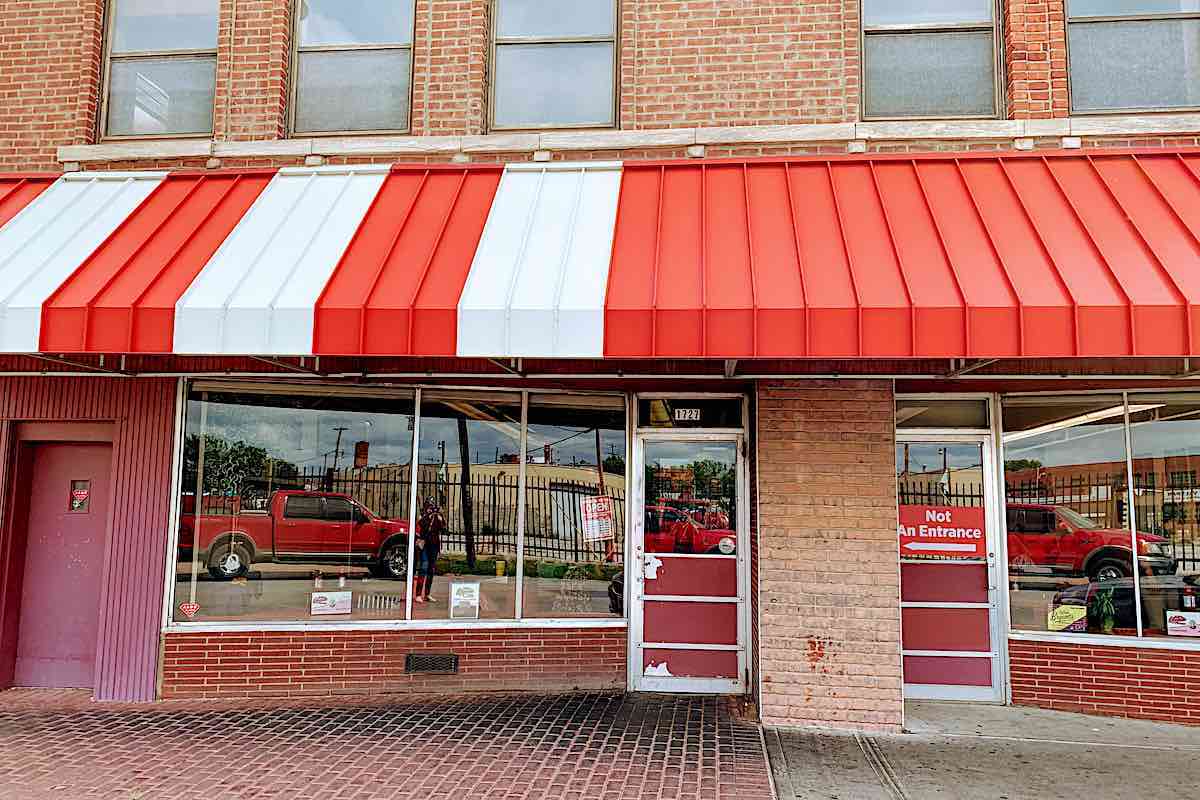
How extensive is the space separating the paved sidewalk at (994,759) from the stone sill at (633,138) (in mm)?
5048

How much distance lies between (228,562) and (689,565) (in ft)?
14.1

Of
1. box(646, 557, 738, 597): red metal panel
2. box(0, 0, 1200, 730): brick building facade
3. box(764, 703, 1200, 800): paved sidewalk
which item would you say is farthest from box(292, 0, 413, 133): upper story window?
box(764, 703, 1200, 800): paved sidewalk

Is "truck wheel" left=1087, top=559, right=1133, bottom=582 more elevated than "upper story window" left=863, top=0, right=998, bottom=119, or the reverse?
"upper story window" left=863, top=0, right=998, bottom=119

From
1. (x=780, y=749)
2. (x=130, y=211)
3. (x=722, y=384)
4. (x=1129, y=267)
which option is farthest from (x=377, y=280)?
(x=1129, y=267)

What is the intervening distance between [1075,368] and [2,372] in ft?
31.6

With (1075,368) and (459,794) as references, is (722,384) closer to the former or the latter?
(1075,368)

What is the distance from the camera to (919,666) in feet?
24.2

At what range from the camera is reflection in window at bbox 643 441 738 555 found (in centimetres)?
764

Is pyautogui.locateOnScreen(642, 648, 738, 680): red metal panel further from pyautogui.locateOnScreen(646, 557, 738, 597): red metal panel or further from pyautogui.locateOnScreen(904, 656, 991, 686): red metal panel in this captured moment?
Result: pyautogui.locateOnScreen(904, 656, 991, 686): red metal panel

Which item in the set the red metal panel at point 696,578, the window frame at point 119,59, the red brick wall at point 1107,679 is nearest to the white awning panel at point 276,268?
the window frame at point 119,59

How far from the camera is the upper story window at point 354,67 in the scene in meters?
8.09

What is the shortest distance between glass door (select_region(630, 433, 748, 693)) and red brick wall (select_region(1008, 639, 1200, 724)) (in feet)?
Result: 8.21

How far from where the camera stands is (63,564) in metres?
7.56

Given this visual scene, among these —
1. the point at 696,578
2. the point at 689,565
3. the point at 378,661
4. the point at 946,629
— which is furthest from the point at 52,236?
the point at 946,629
